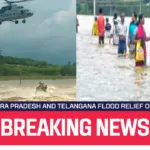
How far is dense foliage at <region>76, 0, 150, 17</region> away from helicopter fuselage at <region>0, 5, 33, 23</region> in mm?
2157

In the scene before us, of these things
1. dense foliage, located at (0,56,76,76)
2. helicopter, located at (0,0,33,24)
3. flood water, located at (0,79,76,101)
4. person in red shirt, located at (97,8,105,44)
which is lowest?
flood water, located at (0,79,76,101)

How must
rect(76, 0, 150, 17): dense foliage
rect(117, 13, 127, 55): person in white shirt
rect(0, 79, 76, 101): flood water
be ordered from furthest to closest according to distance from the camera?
rect(117, 13, 127, 55): person in white shirt → rect(76, 0, 150, 17): dense foliage → rect(0, 79, 76, 101): flood water

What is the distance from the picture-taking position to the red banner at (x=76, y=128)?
7730 millimetres

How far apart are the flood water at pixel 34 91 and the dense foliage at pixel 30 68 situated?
3.9 inches

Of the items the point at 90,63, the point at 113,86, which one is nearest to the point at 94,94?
the point at 113,86

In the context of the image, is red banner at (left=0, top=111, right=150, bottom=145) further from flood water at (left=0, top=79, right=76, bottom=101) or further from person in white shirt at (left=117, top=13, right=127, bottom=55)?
person in white shirt at (left=117, top=13, right=127, bottom=55)

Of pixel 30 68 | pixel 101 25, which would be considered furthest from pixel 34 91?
pixel 101 25

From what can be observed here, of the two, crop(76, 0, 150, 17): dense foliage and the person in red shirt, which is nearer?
crop(76, 0, 150, 17): dense foliage

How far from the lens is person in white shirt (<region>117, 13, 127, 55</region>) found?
38.5 feet
